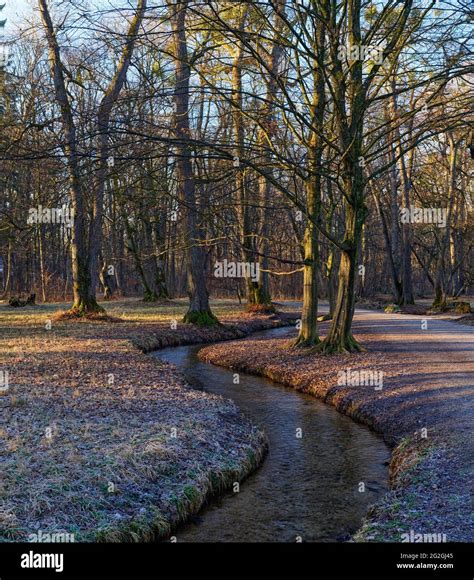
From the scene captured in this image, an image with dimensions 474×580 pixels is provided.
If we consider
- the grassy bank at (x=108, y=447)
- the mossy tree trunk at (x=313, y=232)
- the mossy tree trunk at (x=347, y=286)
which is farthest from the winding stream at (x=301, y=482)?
the mossy tree trunk at (x=313, y=232)

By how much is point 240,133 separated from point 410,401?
13.0 m

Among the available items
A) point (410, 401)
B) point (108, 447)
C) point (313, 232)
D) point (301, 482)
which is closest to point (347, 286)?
point (313, 232)

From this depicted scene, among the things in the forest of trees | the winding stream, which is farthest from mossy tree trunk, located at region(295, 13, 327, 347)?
the winding stream

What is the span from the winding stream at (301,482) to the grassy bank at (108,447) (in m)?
0.33

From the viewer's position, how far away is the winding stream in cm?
642

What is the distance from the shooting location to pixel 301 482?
25.9 feet

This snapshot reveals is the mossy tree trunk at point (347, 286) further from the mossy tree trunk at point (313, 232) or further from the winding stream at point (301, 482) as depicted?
the winding stream at point (301, 482)

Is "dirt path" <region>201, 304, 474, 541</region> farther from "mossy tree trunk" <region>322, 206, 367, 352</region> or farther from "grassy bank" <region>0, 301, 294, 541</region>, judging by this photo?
"grassy bank" <region>0, 301, 294, 541</region>

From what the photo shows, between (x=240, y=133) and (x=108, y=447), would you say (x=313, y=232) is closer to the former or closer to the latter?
(x=240, y=133)

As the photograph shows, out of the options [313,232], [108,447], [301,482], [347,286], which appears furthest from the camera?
[313,232]

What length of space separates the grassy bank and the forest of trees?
3.71 m
